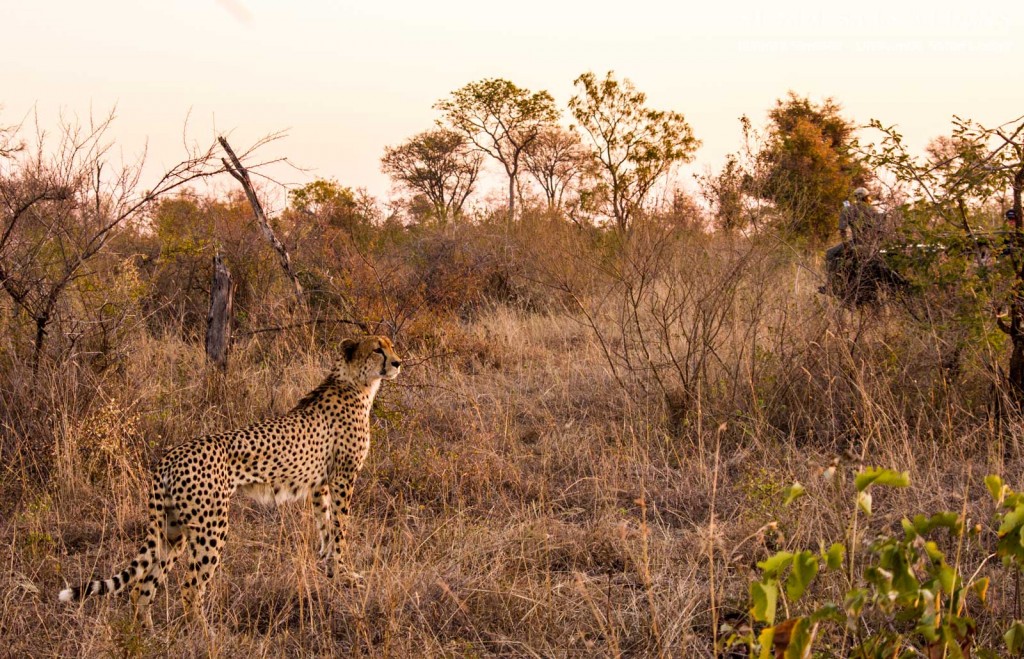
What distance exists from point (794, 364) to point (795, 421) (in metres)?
0.38

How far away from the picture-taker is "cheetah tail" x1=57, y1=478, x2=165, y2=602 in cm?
294

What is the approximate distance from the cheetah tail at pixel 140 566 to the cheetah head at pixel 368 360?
1.09 meters

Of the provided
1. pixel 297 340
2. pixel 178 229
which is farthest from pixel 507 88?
pixel 297 340

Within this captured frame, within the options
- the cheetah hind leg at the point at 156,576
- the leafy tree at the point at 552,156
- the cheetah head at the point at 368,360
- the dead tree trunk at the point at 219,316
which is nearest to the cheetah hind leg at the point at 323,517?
the cheetah head at the point at 368,360

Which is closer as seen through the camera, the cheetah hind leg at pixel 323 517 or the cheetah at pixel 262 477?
the cheetah at pixel 262 477

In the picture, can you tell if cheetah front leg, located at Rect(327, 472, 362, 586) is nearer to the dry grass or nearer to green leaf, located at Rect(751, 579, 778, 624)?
the dry grass

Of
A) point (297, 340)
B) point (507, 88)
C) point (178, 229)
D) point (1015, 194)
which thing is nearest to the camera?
point (1015, 194)

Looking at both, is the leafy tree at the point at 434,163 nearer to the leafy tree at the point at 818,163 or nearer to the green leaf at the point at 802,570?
the leafy tree at the point at 818,163

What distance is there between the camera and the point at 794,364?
216 inches

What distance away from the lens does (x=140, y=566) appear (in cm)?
312

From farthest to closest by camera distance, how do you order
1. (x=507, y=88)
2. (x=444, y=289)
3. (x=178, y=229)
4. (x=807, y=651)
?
(x=507, y=88) < (x=178, y=229) < (x=444, y=289) < (x=807, y=651)

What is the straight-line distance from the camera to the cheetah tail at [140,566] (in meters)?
2.94

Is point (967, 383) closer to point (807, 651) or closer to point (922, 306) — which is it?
point (922, 306)

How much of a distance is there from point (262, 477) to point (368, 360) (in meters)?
0.75
